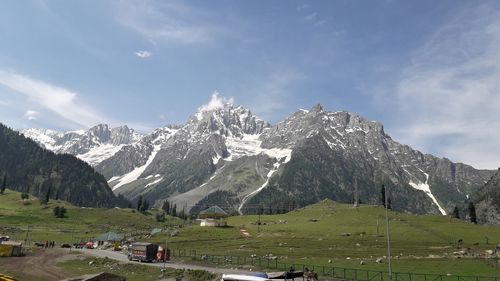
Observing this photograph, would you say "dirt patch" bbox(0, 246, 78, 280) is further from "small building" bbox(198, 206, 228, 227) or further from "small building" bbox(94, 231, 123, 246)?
"small building" bbox(198, 206, 228, 227)

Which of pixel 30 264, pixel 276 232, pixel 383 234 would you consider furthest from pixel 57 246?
pixel 383 234

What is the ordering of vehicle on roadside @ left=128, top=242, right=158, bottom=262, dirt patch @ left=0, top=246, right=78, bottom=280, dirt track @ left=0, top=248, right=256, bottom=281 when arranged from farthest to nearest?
→ vehicle on roadside @ left=128, top=242, right=158, bottom=262, dirt patch @ left=0, top=246, right=78, bottom=280, dirt track @ left=0, top=248, right=256, bottom=281

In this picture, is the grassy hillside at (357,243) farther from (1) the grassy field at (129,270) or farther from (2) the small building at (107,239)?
(1) the grassy field at (129,270)

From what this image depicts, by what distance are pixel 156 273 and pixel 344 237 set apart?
269 feet

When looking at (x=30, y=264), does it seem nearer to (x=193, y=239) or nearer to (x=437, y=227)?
(x=193, y=239)

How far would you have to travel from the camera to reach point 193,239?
464ft

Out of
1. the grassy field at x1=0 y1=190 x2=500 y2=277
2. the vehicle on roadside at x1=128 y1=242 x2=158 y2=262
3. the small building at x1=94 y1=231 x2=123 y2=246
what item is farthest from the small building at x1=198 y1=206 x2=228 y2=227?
the vehicle on roadside at x1=128 y1=242 x2=158 y2=262

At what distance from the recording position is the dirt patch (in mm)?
74500

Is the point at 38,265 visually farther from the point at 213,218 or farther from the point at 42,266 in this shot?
the point at 213,218

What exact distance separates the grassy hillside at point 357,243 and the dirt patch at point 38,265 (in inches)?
1325

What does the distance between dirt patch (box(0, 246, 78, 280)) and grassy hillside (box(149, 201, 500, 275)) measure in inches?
1325

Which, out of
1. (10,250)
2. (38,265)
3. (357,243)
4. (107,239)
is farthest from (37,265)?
(357,243)

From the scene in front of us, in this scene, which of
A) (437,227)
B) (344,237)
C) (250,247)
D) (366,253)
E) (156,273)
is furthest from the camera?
(437,227)

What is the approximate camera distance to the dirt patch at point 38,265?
244 ft
